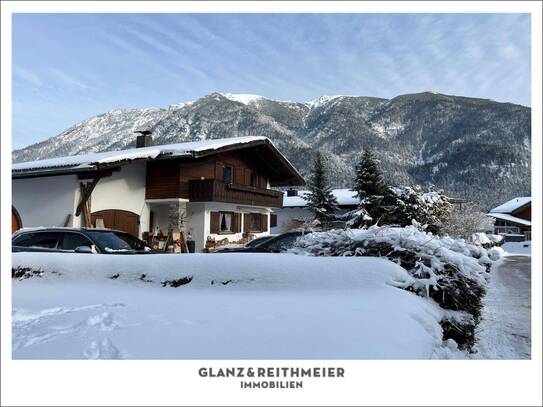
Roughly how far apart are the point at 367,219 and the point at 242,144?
23.1 feet

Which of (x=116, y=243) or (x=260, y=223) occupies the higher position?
(x=116, y=243)

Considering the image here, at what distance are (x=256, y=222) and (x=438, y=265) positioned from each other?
61.3ft

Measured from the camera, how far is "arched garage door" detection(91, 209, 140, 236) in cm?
1419

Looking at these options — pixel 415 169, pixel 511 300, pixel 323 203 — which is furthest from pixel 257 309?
pixel 415 169

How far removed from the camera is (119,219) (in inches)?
593

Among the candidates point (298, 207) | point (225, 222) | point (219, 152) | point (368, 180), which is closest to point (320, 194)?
point (298, 207)

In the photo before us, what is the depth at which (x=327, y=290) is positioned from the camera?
4.09m

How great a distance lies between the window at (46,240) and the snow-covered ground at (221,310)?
102 inches

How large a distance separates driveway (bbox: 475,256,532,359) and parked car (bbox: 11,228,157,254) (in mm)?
6023

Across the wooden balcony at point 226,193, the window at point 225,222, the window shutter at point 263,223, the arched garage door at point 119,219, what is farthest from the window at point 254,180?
the arched garage door at point 119,219

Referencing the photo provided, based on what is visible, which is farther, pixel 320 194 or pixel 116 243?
pixel 320 194

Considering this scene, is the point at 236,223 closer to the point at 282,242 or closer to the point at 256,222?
the point at 256,222

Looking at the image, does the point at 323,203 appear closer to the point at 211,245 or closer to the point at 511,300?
the point at 211,245

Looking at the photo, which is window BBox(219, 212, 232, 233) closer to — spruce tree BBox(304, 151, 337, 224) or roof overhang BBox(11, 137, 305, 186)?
roof overhang BBox(11, 137, 305, 186)
